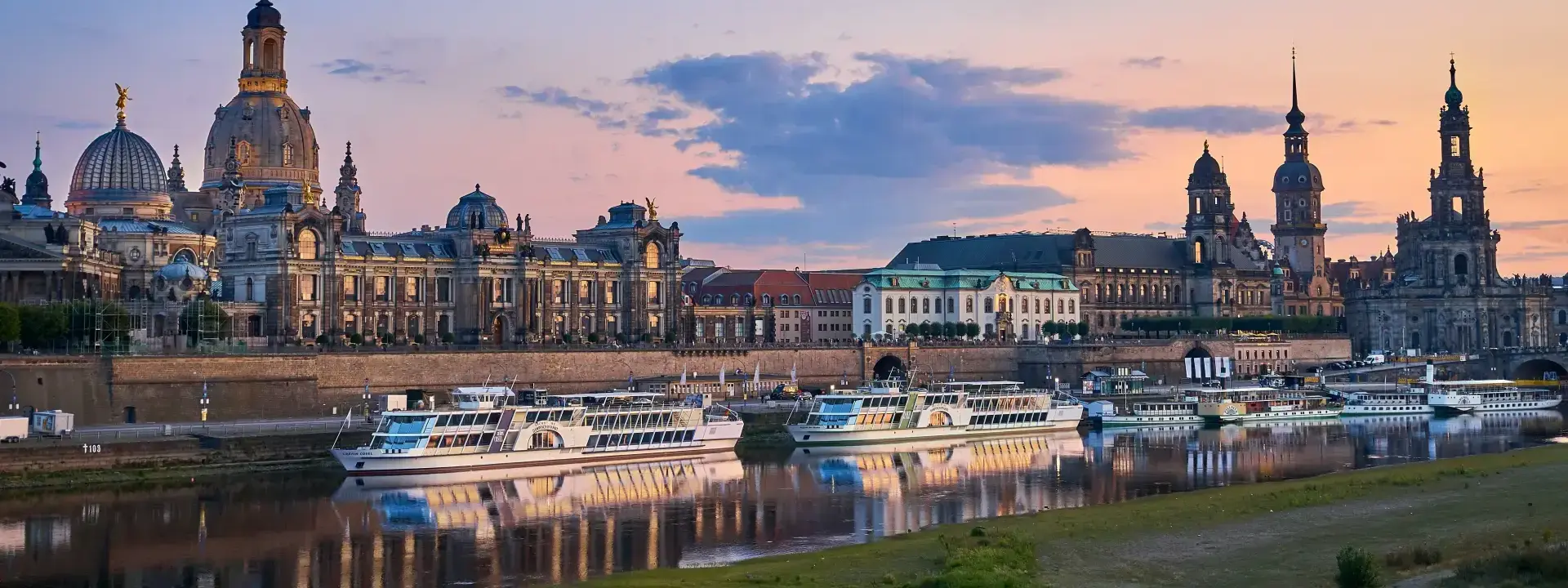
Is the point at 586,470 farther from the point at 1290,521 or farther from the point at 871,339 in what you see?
the point at 871,339

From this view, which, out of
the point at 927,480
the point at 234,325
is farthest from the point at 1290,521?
the point at 234,325

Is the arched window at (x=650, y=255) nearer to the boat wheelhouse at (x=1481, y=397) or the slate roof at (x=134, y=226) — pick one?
the slate roof at (x=134, y=226)

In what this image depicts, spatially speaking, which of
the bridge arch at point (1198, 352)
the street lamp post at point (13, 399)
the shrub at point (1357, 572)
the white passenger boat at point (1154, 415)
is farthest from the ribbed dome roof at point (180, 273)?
the shrub at point (1357, 572)

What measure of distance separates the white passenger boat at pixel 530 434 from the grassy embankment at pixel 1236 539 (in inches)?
998

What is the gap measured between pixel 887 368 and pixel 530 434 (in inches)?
2220

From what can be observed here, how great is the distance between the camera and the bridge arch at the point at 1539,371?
457 feet

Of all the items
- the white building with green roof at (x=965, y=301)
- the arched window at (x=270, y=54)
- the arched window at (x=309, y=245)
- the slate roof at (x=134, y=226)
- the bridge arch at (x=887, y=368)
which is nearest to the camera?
the arched window at (x=309, y=245)

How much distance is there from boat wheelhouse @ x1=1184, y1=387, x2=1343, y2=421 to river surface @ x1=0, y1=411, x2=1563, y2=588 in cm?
1669

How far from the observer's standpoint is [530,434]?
75.8 m

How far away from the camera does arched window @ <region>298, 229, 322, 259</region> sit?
109 meters

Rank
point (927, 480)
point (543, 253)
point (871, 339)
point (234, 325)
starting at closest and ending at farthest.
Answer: point (927, 480)
point (234, 325)
point (543, 253)
point (871, 339)

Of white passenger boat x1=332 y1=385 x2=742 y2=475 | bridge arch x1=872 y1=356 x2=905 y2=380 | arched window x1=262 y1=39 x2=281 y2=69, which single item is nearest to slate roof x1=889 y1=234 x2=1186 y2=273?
bridge arch x1=872 y1=356 x2=905 y2=380

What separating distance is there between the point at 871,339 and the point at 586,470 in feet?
194

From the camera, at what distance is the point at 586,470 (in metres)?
75.2
